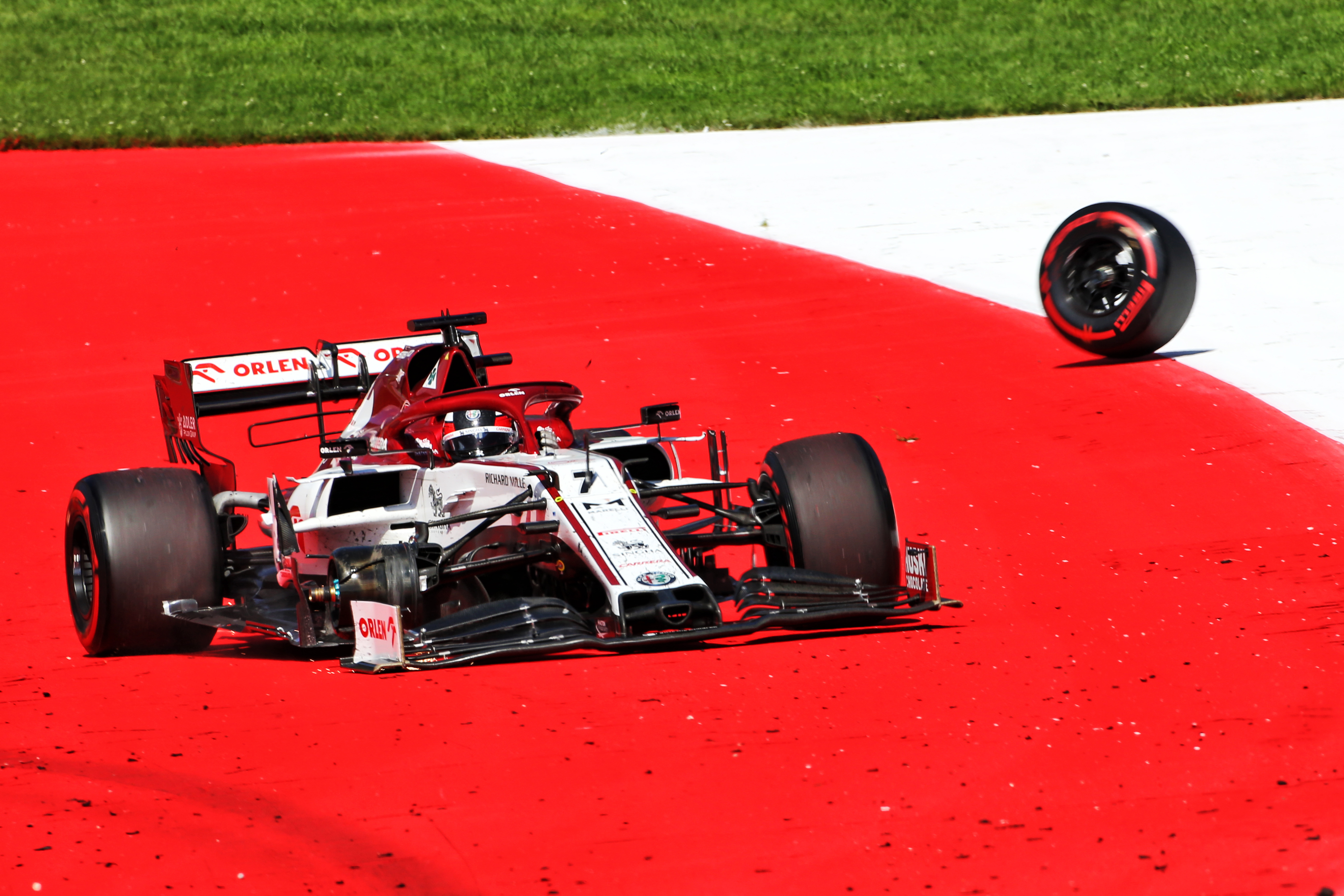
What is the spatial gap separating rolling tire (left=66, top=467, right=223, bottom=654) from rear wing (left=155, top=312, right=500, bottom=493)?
3.68ft

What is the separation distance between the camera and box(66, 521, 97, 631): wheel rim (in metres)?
9.27

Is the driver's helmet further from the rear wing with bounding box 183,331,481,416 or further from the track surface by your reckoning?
the track surface

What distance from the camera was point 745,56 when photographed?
3362 centimetres

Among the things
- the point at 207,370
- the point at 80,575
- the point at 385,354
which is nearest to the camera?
the point at 80,575

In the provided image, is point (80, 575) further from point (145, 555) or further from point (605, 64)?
point (605, 64)

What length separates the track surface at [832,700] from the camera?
5566mm

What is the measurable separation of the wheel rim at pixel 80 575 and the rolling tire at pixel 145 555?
0.05 feet

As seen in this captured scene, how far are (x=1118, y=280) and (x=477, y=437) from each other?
24.7 ft

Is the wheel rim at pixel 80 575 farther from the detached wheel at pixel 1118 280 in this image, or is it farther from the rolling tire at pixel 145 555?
the detached wheel at pixel 1118 280

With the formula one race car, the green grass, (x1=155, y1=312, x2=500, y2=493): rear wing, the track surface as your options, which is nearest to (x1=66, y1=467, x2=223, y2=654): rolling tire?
the formula one race car

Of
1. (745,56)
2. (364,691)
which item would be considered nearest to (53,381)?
(364,691)

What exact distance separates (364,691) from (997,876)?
336cm

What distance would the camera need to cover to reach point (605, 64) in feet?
109

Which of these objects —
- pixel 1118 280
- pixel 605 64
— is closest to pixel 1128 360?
pixel 1118 280
